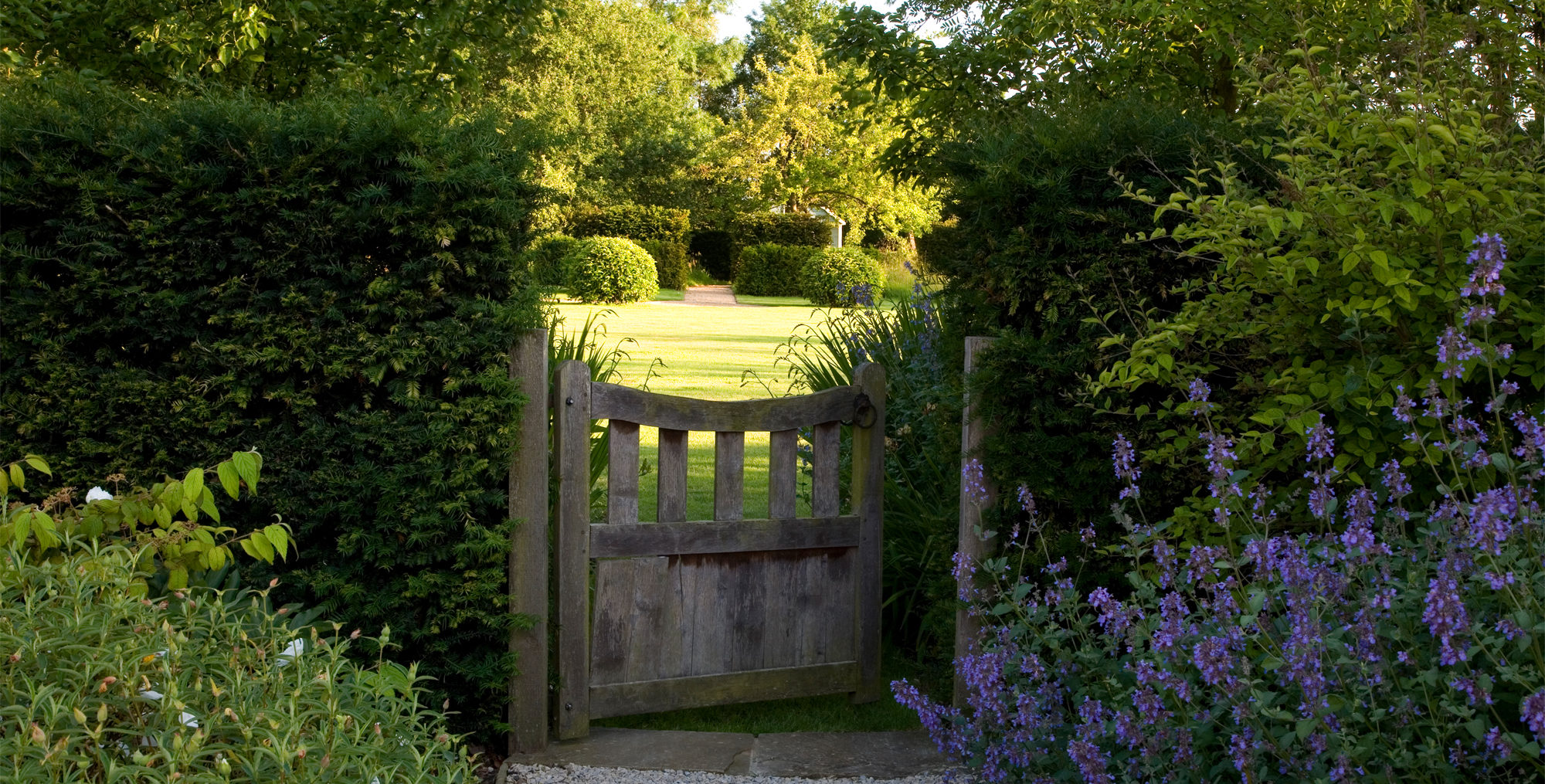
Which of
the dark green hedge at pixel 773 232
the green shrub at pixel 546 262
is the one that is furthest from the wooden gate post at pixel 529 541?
the dark green hedge at pixel 773 232

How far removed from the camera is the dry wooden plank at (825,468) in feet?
15.7

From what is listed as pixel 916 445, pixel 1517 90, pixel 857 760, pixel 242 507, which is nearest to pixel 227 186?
pixel 242 507

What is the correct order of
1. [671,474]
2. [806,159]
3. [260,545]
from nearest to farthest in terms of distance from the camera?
[260,545] → [671,474] → [806,159]

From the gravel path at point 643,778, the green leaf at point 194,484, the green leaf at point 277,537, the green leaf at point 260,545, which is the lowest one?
the gravel path at point 643,778

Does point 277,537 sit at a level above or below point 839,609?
above

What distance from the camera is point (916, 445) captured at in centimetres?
607

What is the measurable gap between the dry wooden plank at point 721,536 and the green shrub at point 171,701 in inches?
74.7

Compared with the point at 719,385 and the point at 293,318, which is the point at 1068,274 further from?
the point at 719,385

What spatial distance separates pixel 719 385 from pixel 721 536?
26.1 ft

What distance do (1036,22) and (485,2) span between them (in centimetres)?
345

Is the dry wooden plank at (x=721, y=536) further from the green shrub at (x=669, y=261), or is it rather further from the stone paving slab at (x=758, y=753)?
the green shrub at (x=669, y=261)

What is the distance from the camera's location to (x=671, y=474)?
453 cm

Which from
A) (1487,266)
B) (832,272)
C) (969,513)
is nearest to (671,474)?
(969,513)

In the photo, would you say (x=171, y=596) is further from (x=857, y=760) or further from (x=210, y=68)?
(x=210, y=68)
